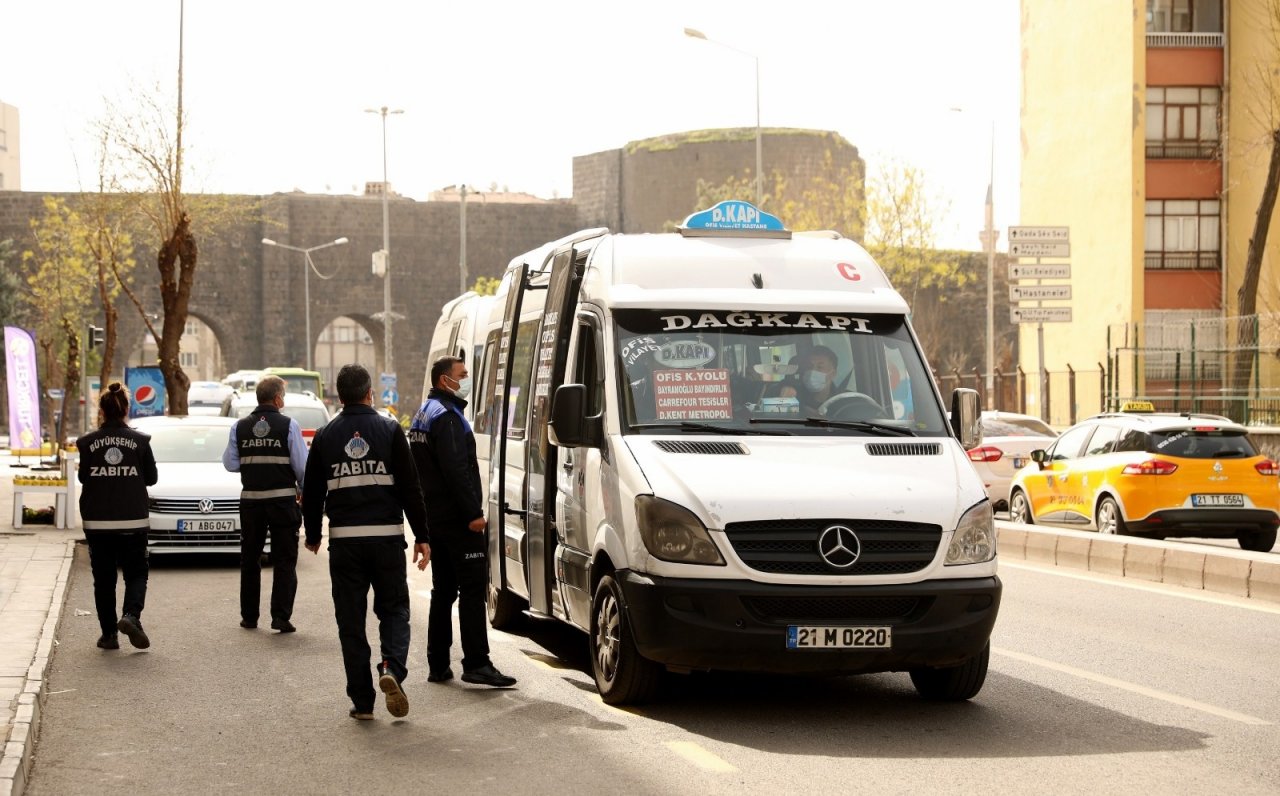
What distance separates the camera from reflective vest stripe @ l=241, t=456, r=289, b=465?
12.7m

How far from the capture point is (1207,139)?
1713 inches

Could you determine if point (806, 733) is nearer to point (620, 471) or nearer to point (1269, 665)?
point (620, 471)

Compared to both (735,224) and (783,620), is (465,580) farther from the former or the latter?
(735,224)

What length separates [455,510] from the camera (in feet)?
31.1

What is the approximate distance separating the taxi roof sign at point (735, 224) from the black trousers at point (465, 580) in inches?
82.4

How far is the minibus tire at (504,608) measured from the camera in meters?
12.0

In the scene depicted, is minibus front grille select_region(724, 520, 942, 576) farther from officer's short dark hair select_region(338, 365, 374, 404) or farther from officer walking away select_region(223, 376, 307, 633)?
officer walking away select_region(223, 376, 307, 633)

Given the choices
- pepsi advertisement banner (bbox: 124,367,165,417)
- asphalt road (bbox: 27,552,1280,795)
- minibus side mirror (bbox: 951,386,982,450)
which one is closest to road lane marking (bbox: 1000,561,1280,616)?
asphalt road (bbox: 27,552,1280,795)

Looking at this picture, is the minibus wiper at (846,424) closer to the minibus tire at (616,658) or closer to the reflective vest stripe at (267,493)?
the minibus tire at (616,658)

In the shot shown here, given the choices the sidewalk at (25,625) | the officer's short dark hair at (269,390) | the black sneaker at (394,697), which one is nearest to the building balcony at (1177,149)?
the sidewalk at (25,625)

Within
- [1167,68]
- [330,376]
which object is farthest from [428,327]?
[330,376]

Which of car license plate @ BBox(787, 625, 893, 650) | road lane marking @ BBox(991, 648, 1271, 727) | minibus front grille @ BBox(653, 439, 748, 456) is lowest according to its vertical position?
road lane marking @ BBox(991, 648, 1271, 727)

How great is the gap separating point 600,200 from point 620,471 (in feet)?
225

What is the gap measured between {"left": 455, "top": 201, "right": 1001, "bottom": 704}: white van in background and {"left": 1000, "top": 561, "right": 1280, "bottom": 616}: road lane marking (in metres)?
4.94
